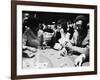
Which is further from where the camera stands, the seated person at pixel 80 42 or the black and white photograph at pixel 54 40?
the seated person at pixel 80 42

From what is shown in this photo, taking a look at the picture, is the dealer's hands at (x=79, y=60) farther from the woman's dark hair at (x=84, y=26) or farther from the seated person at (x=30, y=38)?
the seated person at (x=30, y=38)

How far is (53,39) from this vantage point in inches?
58.8

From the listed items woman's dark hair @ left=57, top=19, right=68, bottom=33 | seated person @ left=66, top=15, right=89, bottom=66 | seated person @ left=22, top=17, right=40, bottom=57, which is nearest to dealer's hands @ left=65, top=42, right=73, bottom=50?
seated person @ left=66, top=15, right=89, bottom=66

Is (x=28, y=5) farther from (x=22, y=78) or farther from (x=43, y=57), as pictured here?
(x=22, y=78)

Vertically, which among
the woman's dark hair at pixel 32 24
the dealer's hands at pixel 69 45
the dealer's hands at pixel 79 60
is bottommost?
the dealer's hands at pixel 79 60

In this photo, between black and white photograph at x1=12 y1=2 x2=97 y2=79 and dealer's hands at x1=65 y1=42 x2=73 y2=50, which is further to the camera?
dealer's hands at x1=65 y1=42 x2=73 y2=50

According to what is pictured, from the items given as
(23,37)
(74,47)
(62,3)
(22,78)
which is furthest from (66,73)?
(62,3)

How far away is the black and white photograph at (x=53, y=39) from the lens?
141 centimetres

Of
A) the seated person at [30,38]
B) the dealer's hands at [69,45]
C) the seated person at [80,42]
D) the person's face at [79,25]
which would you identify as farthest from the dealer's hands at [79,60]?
the seated person at [30,38]

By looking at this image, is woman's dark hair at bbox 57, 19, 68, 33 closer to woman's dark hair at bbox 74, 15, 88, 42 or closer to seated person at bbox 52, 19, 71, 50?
seated person at bbox 52, 19, 71, 50

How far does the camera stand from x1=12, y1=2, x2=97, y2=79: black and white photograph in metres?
1.41

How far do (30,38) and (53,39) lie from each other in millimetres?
194

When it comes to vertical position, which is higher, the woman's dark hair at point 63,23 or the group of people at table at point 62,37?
→ the woman's dark hair at point 63,23

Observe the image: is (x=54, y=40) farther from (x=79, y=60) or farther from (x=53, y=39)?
(x=79, y=60)
